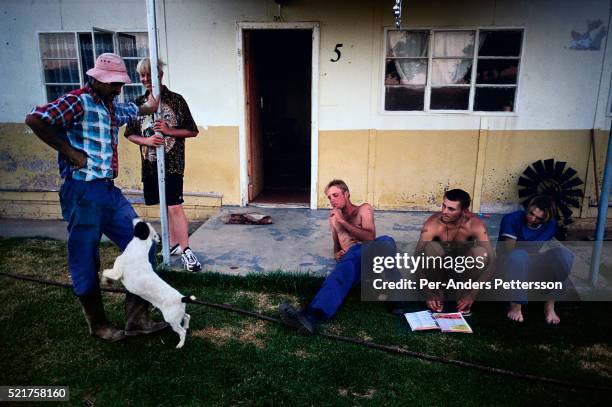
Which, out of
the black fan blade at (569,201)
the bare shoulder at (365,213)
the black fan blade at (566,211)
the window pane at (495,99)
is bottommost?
the black fan blade at (566,211)

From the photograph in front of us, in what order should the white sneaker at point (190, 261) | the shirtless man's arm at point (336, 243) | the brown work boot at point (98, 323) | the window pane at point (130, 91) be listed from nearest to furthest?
the brown work boot at point (98, 323)
the shirtless man's arm at point (336, 243)
the white sneaker at point (190, 261)
the window pane at point (130, 91)

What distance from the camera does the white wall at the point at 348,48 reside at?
582 centimetres

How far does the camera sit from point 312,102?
6293 mm

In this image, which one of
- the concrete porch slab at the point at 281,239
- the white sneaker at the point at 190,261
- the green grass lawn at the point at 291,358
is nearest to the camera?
the green grass lawn at the point at 291,358

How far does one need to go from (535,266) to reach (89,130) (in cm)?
368

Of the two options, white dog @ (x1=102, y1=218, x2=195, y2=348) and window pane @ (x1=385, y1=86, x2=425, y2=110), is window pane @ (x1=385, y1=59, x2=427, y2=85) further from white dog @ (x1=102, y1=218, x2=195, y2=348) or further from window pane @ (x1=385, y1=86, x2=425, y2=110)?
white dog @ (x1=102, y1=218, x2=195, y2=348)

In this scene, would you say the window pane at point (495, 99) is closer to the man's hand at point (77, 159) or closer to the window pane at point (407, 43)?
the window pane at point (407, 43)

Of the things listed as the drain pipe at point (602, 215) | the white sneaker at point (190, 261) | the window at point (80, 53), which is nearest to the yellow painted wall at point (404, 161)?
the window at point (80, 53)

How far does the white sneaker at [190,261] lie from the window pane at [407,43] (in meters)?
3.82

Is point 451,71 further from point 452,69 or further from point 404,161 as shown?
point 404,161

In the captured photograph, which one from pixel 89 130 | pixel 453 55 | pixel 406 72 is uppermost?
pixel 453 55

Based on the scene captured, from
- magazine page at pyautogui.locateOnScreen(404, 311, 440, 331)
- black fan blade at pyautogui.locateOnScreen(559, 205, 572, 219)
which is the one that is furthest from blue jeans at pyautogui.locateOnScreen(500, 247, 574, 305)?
black fan blade at pyautogui.locateOnScreen(559, 205, 572, 219)

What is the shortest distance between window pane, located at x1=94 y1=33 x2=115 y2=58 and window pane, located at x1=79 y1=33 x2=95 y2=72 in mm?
129

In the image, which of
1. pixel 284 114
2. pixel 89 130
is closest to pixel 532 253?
pixel 89 130
